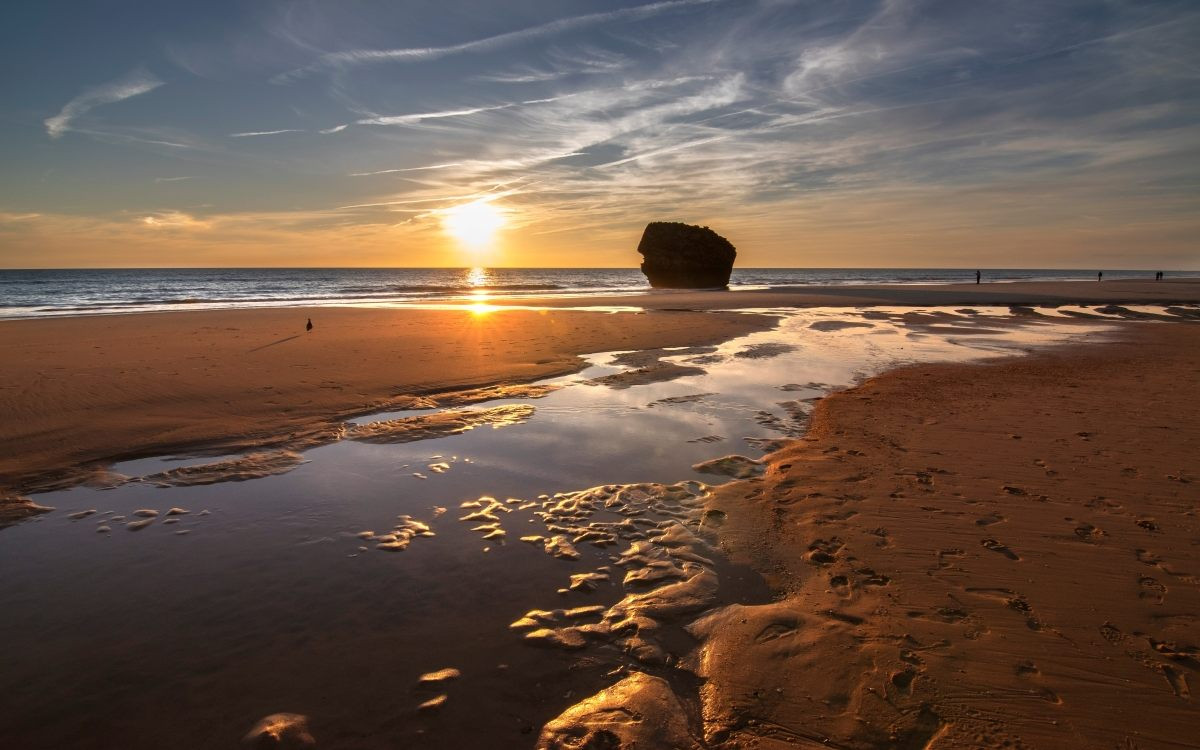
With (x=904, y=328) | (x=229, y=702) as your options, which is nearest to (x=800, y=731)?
(x=229, y=702)

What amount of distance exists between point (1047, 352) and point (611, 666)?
1867 centimetres

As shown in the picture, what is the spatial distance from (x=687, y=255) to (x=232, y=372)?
6651cm

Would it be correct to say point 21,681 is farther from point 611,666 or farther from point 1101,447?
point 1101,447

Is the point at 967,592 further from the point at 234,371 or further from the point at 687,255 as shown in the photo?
the point at 687,255

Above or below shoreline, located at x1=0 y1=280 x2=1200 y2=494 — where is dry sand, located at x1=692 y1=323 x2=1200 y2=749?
below

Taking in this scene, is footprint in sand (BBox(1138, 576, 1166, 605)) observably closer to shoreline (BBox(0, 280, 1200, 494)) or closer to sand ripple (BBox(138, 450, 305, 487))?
sand ripple (BBox(138, 450, 305, 487))

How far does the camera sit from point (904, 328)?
942 inches

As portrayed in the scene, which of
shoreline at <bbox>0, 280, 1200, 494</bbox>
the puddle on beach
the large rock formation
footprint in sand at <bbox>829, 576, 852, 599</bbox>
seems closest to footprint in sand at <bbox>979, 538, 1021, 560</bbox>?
footprint in sand at <bbox>829, 576, 852, 599</bbox>

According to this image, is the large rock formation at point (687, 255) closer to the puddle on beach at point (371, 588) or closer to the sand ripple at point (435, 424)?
the sand ripple at point (435, 424)

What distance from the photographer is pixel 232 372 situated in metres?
12.6

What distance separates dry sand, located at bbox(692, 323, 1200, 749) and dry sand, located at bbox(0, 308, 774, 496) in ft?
23.4

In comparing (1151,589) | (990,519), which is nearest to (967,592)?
(1151,589)

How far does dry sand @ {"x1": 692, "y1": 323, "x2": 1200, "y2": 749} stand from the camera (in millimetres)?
3168

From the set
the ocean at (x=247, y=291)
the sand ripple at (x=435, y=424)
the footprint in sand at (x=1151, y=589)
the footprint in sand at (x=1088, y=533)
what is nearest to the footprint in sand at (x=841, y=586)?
the footprint in sand at (x=1151, y=589)
